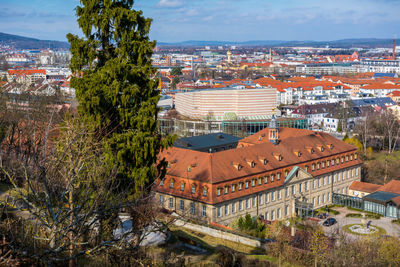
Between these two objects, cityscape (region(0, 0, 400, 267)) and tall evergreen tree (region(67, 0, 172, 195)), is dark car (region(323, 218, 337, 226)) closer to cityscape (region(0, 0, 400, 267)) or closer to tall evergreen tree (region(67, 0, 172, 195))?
cityscape (region(0, 0, 400, 267))

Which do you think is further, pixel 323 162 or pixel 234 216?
pixel 323 162

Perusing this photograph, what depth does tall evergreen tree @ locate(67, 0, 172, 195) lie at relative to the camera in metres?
23.5

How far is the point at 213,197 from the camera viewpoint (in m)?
39.3

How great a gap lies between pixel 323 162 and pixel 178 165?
16.8 meters

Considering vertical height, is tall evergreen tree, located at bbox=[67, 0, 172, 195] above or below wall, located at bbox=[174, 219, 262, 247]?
above

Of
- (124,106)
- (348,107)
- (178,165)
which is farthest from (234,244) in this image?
(348,107)

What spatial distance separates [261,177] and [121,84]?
2269 centimetres

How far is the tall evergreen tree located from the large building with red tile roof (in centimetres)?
1012

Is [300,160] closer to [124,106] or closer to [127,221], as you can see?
[127,221]

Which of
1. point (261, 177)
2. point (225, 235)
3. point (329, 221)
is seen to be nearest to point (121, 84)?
point (225, 235)

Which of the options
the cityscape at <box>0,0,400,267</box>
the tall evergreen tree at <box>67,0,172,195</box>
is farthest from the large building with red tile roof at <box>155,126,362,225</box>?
the tall evergreen tree at <box>67,0,172,195</box>

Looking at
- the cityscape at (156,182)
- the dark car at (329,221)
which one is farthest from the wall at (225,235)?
the dark car at (329,221)

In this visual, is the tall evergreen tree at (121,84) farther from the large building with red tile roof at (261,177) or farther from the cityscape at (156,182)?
the large building with red tile roof at (261,177)

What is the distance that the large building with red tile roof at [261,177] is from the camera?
132ft
